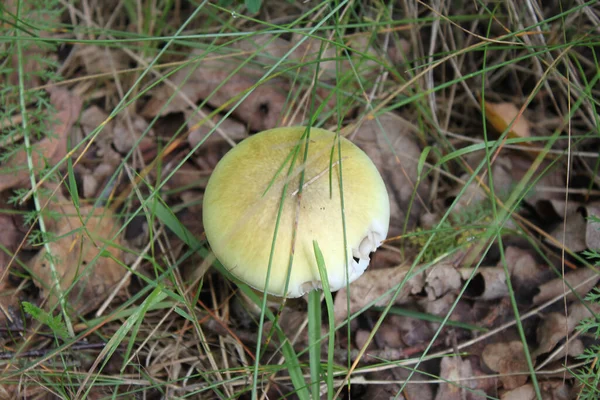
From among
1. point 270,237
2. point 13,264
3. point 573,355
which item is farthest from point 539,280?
point 13,264

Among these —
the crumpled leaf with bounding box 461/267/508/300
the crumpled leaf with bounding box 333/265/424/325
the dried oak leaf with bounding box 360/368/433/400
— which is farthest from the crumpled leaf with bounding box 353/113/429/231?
the dried oak leaf with bounding box 360/368/433/400

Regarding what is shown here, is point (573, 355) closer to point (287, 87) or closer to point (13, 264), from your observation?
point (287, 87)

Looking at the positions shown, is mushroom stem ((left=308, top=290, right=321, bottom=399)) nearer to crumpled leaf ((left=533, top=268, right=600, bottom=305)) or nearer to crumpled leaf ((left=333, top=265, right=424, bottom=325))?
crumpled leaf ((left=333, top=265, right=424, bottom=325))

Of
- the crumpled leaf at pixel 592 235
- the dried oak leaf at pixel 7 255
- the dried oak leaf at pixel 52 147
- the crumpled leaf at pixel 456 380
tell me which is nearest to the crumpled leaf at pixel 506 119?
the crumpled leaf at pixel 592 235

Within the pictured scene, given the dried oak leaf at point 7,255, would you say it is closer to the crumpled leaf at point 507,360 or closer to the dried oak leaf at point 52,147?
the dried oak leaf at point 52,147

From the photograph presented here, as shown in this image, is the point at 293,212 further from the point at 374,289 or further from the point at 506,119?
the point at 506,119

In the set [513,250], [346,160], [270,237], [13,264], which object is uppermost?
[346,160]
